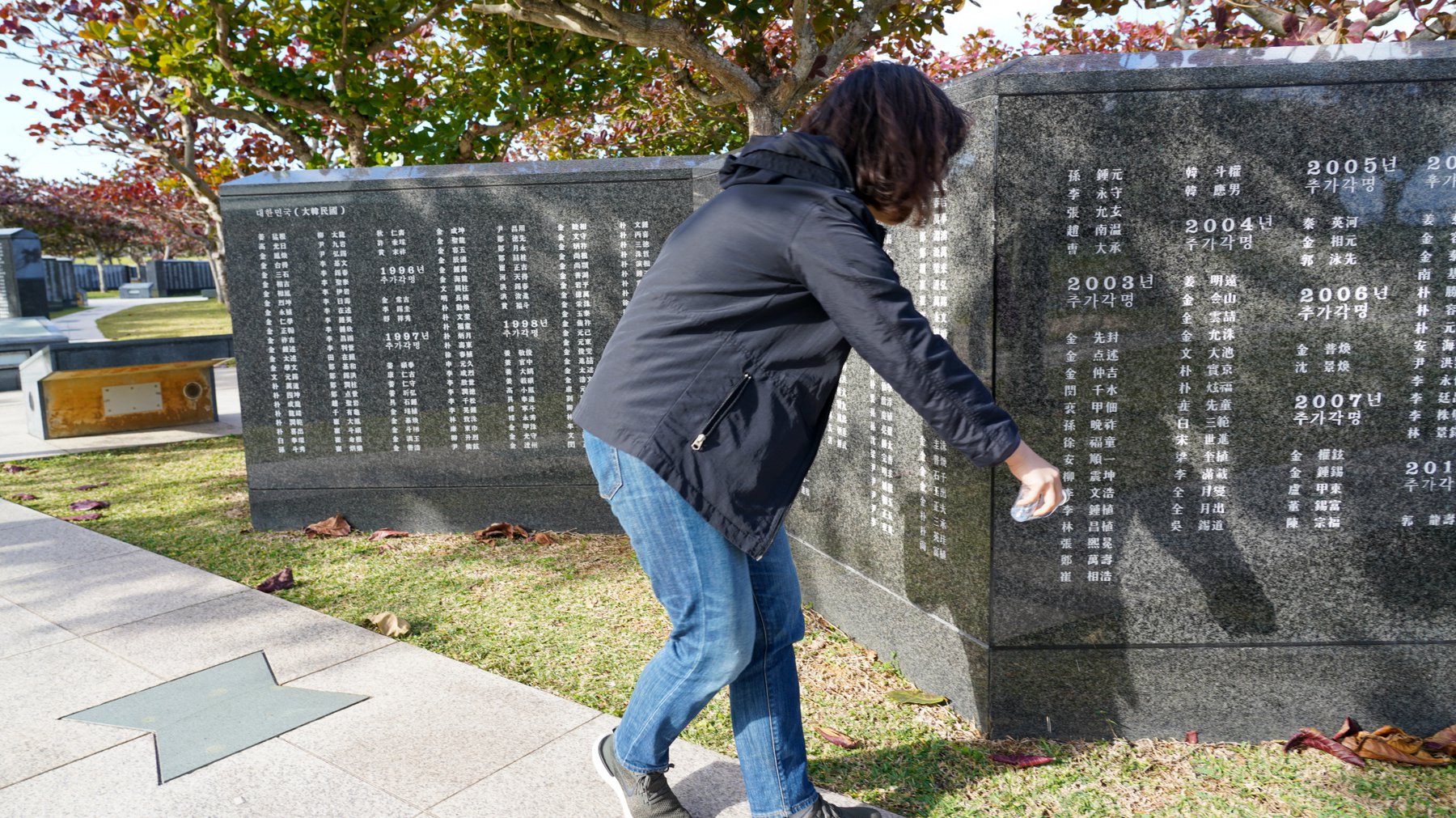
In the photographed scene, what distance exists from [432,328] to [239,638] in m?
2.09

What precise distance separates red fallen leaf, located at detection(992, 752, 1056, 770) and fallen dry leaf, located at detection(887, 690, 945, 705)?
359 millimetres

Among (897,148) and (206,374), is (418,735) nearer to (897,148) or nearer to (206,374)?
(897,148)

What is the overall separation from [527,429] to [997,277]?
3.24 meters

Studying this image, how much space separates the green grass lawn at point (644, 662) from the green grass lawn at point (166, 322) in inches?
458

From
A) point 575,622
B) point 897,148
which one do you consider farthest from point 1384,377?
point 575,622

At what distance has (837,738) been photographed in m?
2.89

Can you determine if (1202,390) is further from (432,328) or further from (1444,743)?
(432,328)

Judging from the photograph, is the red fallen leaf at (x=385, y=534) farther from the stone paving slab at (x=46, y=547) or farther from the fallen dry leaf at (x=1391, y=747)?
the fallen dry leaf at (x=1391, y=747)

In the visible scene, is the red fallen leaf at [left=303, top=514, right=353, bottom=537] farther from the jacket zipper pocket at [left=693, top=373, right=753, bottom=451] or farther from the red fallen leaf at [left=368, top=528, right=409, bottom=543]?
the jacket zipper pocket at [left=693, top=373, right=753, bottom=451]

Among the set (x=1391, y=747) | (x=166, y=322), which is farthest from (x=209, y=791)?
(x=166, y=322)

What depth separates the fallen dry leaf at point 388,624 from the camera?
12.5ft

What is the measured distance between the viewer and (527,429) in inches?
210

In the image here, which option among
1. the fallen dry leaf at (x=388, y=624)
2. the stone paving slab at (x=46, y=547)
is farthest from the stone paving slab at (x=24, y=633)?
the fallen dry leaf at (x=388, y=624)

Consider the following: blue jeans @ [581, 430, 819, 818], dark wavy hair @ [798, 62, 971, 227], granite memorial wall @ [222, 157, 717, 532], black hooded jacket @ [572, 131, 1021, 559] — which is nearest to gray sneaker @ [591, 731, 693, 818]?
blue jeans @ [581, 430, 819, 818]
